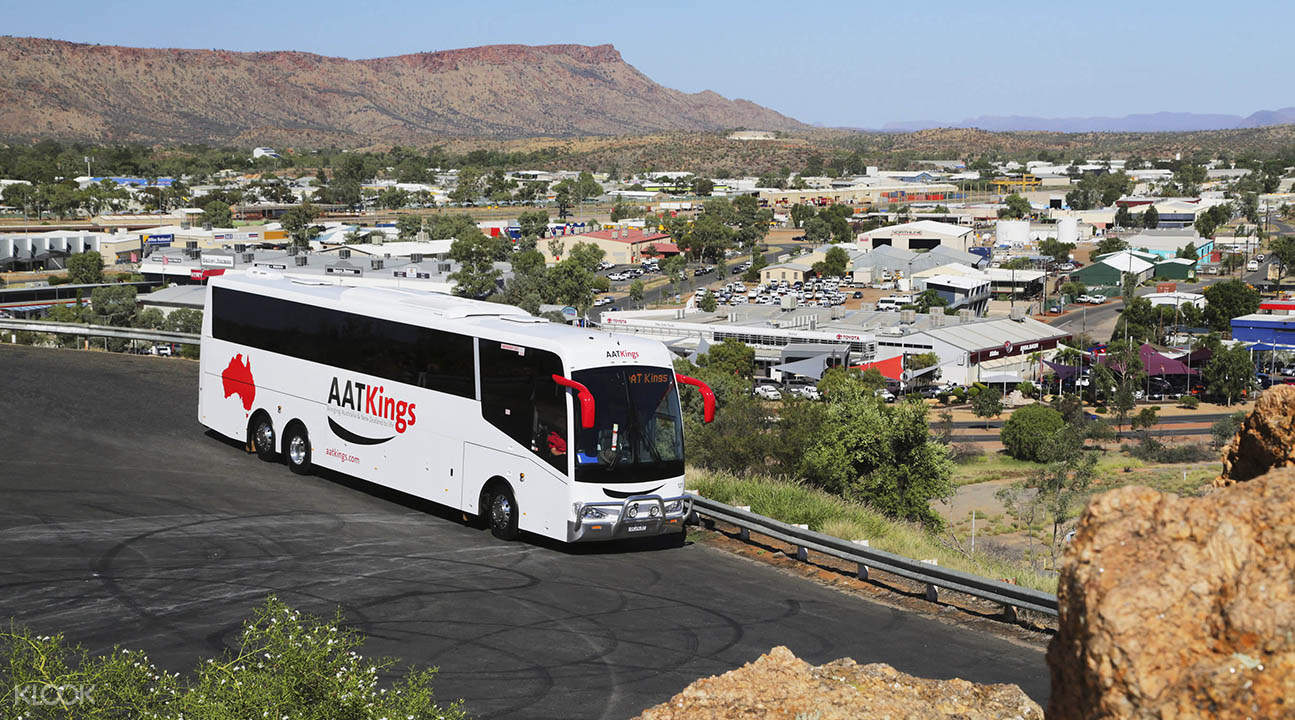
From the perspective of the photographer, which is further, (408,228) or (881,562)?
(408,228)

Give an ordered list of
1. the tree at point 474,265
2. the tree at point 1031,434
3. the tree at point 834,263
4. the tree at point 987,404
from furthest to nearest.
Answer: the tree at point 834,263 < the tree at point 474,265 < the tree at point 987,404 < the tree at point 1031,434

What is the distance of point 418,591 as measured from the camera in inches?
439

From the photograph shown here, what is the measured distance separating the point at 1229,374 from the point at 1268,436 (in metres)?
58.1

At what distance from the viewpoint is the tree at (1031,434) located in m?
46.5

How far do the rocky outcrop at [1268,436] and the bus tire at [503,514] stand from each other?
8.81 meters

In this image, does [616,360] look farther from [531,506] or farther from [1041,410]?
[1041,410]

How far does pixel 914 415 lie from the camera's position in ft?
74.5

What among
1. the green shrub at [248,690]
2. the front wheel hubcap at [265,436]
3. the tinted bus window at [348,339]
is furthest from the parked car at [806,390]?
the green shrub at [248,690]

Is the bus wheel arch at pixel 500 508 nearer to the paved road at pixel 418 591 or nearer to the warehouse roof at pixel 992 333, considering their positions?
the paved road at pixel 418 591

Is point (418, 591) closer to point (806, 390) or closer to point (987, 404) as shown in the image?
point (987, 404)

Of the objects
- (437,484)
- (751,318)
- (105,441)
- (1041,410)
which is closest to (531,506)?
(437,484)

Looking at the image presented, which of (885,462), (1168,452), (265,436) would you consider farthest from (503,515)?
(1168,452)

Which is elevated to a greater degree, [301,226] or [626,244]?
[301,226]

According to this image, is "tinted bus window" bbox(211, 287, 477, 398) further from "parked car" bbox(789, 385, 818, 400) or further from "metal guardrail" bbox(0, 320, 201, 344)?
"parked car" bbox(789, 385, 818, 400)
